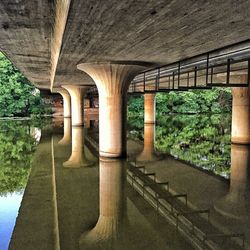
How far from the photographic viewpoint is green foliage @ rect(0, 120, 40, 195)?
11.7 metres

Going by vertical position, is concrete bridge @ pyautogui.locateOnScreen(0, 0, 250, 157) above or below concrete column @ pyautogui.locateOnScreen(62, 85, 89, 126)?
above

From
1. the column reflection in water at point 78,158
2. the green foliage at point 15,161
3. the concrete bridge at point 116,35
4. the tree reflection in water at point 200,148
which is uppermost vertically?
the concrete bridge at point 116,35

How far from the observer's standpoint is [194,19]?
7082 mm

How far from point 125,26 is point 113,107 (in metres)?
7.77

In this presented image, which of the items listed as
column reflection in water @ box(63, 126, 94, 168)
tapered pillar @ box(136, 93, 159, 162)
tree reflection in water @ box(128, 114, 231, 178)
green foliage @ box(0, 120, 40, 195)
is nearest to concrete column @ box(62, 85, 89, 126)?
tapered pillar @ box(136, 93, 159, 162)

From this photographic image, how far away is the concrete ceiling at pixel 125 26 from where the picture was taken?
622cm

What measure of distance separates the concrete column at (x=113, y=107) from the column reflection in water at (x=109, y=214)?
2.05 meters

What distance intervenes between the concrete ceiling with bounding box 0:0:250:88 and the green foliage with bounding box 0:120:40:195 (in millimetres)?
4761

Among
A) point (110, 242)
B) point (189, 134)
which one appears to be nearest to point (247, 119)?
point (189, 134)

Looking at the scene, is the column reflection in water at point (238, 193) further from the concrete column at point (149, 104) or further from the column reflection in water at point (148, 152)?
the concrete column at point (149, 104)

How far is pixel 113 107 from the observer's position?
1527cm

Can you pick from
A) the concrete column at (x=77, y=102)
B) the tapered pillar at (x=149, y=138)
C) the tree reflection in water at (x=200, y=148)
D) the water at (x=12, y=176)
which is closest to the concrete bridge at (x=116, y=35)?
the tapered pillar at (x=149, y=138)

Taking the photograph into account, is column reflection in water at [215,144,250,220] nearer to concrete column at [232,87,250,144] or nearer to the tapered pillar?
concrete column at [232,87,250,144]

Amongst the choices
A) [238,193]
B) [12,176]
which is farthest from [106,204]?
[12,176]
